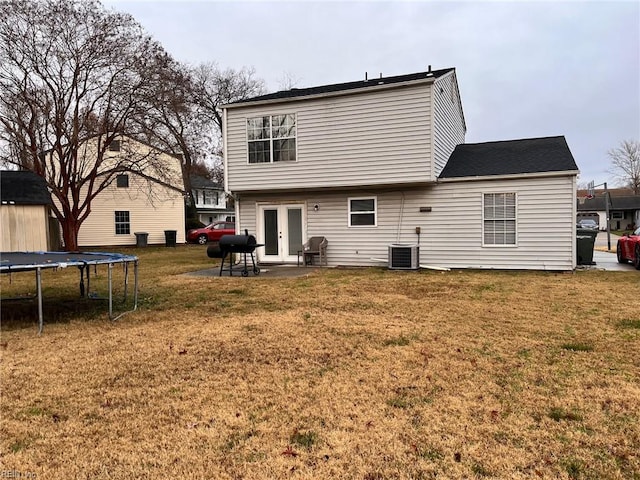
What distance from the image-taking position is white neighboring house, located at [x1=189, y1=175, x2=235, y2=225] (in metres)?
41.9

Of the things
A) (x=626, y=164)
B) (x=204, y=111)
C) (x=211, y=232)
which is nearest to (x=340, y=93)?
(x=211, y=232)

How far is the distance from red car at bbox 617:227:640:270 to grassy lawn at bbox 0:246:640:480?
613 cm

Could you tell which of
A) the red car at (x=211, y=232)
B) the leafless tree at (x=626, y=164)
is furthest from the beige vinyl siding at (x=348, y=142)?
the leafless tree at (x=626, y=164)

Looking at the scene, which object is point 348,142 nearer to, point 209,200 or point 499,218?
point 499,218

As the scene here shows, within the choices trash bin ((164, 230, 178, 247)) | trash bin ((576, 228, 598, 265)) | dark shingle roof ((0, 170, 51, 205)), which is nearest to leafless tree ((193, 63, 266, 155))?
trash bin ((164, 230, 178, 247))

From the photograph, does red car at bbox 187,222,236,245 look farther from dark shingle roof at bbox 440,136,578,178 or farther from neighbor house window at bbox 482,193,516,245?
neighbor house window at bbox 482,193,516,245

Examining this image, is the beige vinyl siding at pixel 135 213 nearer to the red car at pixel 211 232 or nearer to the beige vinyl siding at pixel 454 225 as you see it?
the red car at pixel 211 232

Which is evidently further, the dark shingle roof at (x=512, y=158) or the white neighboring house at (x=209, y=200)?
the white neighboring house at (x=209, y=200)

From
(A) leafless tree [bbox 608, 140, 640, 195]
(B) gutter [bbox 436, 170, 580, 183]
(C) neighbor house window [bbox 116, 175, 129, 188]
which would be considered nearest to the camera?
(B) gutter [bbox 436, 170, 580, 183]

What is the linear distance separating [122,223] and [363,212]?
20051 millimetres

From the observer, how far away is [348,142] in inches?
475

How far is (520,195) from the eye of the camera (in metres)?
11.2

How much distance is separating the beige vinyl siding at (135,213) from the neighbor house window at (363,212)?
17564 mm

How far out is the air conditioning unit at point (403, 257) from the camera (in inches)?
463
